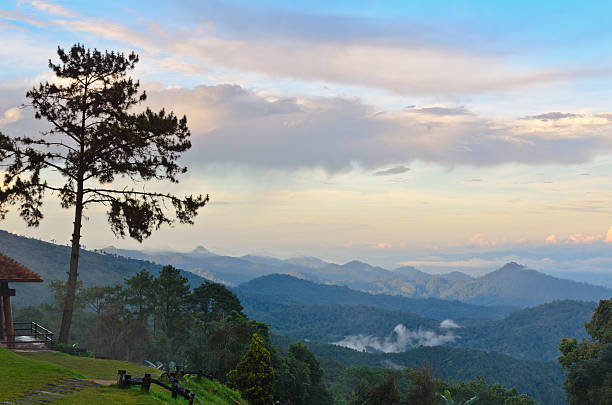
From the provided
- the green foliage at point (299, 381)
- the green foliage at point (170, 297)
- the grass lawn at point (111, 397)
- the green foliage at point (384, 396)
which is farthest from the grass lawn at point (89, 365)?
the green foliage at point (170, 297)

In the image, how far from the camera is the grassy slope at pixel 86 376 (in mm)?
15602

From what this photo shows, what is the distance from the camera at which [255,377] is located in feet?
110

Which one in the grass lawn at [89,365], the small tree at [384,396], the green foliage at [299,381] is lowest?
the green foliage at [299,381]

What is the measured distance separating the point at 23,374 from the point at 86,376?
11.0 feet

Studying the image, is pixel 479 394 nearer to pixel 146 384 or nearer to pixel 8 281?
pixel 8 281

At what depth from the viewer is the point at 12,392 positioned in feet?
51.4

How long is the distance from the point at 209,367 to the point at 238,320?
28.4 feet

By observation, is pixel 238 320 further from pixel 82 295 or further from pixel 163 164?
pixel 82 295

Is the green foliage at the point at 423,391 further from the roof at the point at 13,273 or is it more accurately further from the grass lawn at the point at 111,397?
the grass lawn at the point at 111,397

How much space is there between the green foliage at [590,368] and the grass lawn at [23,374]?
46.7 metres

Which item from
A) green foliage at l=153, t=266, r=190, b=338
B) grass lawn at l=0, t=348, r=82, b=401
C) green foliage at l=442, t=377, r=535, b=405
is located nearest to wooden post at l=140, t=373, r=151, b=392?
grass lawn at l=0, t=348, r=82, b=401

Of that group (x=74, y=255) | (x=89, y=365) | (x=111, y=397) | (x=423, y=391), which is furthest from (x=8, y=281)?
(x=423, y=391)

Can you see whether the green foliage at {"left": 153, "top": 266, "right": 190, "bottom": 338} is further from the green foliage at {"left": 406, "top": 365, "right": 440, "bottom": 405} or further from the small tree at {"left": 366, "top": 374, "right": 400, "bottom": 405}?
the green foliage at {"left": 406, "top": 365, "right": 440, "bottom": 405}

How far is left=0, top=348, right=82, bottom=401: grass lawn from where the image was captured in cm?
1617
